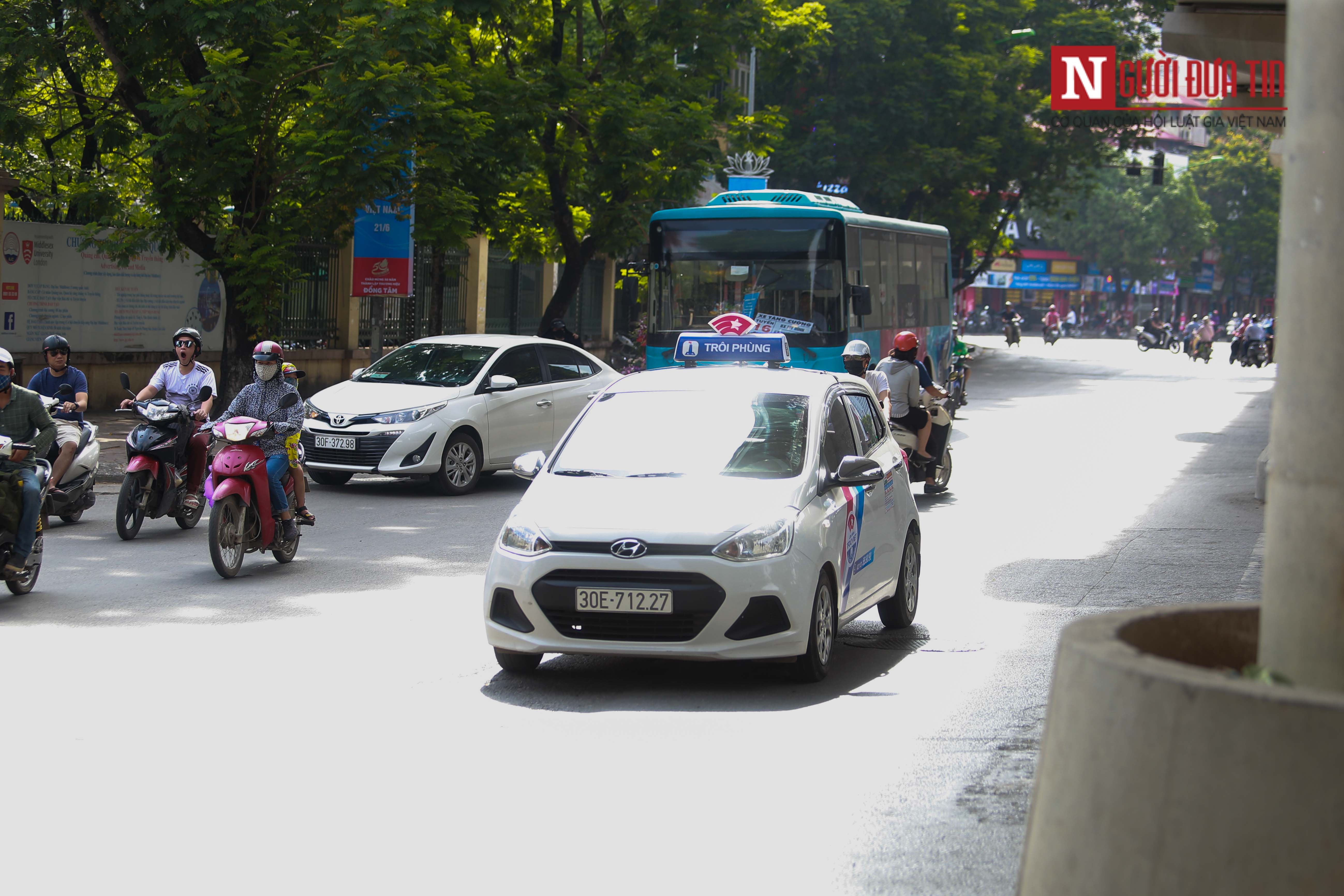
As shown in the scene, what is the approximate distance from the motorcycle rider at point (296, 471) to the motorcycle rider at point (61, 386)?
1760mm

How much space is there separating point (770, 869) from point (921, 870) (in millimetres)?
439

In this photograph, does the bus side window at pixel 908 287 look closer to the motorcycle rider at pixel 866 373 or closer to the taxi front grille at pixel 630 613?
the motorcycle rider at pixel 866 373

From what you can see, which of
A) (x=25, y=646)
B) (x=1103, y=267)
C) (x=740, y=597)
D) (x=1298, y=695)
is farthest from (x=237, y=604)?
→ (x=1103, y=267)

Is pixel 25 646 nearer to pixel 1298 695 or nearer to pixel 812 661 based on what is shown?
pixel 812 661

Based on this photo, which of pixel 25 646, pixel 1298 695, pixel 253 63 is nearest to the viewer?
pixel 1298 695

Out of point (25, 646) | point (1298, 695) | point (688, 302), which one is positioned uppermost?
point (688, 302)

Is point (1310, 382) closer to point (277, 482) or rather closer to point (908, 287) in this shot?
point (277, 482)

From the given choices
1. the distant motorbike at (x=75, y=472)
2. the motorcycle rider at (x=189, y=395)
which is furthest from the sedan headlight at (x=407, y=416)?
the distant motorbike at (x=75, y=472)

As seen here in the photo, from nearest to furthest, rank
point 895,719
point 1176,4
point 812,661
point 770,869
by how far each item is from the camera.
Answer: point 770,869 → point 895,719 → point 812,661 → point 1176,4

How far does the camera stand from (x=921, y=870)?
4602mm

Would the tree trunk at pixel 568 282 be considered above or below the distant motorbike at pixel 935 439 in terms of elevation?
above

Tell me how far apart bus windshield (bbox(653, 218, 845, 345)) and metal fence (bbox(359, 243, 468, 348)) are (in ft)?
18.7

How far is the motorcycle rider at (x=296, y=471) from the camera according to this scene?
11.1 m

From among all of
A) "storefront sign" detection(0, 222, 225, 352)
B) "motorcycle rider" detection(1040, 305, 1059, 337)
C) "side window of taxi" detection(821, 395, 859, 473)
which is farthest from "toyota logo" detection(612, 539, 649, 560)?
"motorcycle rider" detection(1040, 305, 1059, 337)
